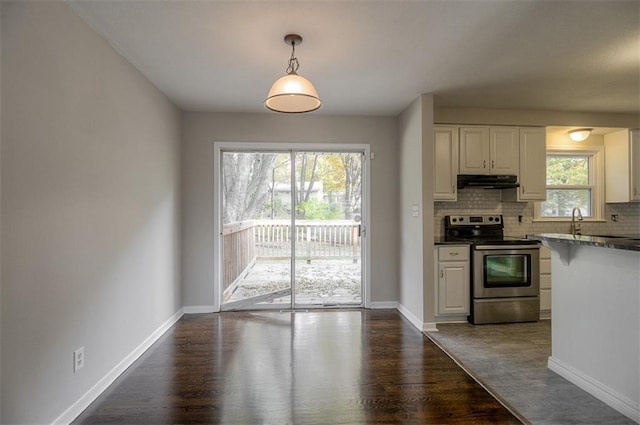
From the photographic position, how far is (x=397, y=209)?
4.20m

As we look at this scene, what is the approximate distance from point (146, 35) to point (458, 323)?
4009mm

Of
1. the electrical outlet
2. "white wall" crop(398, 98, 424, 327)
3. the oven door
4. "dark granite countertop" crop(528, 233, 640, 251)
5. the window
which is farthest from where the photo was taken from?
the window

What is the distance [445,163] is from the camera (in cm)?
379

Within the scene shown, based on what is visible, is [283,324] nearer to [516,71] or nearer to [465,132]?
[465,132]

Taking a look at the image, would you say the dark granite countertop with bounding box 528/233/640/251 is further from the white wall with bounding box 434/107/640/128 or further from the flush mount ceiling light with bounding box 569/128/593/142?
the flush mount ceiling light with bounding box 569/128/593/142

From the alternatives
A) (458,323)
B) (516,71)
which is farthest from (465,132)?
(458,323)

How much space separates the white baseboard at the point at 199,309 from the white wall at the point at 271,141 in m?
0.01

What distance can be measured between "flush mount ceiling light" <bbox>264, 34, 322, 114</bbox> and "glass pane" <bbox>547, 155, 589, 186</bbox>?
12.3 feet

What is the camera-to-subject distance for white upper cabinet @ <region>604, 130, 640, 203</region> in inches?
160

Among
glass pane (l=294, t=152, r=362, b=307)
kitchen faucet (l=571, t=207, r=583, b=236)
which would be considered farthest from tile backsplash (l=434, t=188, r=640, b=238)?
glass pane (l=294, t=152, r=362, b=307)

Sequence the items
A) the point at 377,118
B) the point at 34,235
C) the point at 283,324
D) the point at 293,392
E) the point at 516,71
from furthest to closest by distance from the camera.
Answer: the point at 377,118, the point at 283,324, the point at 516,71, the point at 293,392, the point at 34,235

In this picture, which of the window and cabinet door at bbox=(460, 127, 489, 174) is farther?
the window

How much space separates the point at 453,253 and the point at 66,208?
137 inches

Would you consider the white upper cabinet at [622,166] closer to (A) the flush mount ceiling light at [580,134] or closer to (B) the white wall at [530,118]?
(B) the white wall at [530,118]
